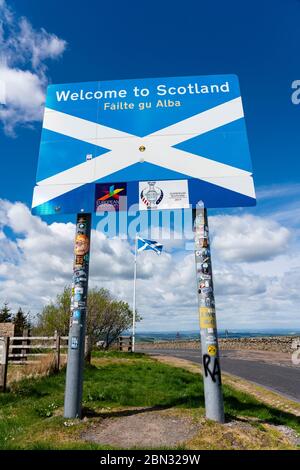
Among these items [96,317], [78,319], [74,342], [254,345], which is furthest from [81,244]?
[254,345]

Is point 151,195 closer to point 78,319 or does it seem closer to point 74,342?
point 78,319

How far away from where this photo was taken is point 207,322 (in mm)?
6691

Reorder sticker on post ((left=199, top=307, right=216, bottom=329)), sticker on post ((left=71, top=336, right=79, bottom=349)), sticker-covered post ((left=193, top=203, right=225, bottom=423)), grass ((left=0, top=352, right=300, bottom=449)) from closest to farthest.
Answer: grass ((left=0, top=352, right=300, bottom=449)), sticker-covered post ((left=193, top=203, right=225, bottom=423)), sticker on post ((left=199, top=307, right=216, bottom=329)), sticker on post ((left=71, top=336, right=79, bottom=349))

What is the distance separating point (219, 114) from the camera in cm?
814

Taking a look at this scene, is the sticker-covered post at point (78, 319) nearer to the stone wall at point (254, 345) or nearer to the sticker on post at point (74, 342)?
the sticker on post at point (74, 342)

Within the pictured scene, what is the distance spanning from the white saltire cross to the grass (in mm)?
4345

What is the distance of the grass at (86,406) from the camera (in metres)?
5.60

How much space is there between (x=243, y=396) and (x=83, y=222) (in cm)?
656

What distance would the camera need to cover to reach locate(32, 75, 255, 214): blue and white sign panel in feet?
24.8

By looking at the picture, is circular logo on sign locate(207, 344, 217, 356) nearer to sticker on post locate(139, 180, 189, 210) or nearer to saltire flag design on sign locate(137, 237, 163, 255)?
sticker on post locate(139, 180, 189, 210)

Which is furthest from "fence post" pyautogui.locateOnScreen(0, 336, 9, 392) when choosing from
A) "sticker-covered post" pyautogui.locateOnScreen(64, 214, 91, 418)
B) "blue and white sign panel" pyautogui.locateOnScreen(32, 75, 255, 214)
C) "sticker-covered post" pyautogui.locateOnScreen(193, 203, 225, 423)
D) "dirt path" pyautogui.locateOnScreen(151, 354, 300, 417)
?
"dirt path" pyautogui.locateOnScreen(151, 354, 300, 417)

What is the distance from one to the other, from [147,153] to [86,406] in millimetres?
5706

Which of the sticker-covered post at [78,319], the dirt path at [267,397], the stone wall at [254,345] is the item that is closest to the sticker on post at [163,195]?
the sticker-covered post at [78,319]

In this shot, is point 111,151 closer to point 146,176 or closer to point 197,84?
point 146,176
